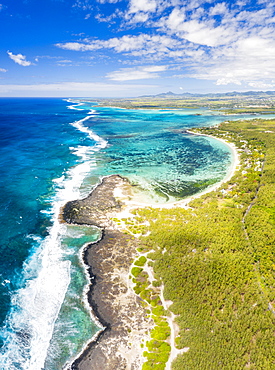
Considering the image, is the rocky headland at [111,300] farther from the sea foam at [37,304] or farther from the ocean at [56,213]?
→ the sea foam at [37,304]

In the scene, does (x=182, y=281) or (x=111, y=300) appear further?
(x=182, y=281)

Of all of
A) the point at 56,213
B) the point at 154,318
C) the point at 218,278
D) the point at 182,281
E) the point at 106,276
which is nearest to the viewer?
the point at 154,318

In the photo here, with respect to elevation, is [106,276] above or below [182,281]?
below

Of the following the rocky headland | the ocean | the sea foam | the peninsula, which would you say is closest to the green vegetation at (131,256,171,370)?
the peninsula

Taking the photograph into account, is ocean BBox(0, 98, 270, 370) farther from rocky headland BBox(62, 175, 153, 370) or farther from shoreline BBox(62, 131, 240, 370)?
rocky headland BBox(62, 175, 153, 370)

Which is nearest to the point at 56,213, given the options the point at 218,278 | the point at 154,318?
the point at 154,318

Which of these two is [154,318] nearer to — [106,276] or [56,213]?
[106,276]

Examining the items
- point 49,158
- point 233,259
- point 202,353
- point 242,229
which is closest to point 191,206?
point 242,229
